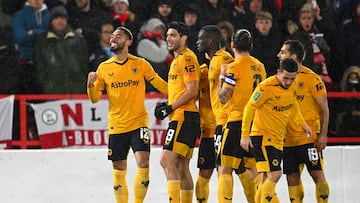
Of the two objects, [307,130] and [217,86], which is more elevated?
[217,86]

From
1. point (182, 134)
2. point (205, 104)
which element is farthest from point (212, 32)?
point (182, 134)

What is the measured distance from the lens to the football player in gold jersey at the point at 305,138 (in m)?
14.4

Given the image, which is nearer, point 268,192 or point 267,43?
point 268,192

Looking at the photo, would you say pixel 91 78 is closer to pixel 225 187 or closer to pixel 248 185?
pixel 225 187

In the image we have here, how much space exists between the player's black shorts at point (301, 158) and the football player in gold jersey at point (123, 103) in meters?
1.69

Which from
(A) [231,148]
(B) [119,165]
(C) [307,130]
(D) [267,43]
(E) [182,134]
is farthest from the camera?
(D) [267,43]

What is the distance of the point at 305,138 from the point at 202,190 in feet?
4.75

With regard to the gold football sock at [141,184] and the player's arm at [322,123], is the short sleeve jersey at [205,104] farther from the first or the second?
the player's arm at [322,123]

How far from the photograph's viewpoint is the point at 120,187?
587 inches

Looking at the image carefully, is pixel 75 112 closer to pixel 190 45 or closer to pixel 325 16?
pixel 190 45

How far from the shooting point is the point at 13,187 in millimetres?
16406

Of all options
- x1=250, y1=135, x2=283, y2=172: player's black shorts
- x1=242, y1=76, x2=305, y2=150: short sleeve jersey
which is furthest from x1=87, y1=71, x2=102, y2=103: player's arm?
x1=250, y1=135, x2=283, y2=172: player's black shorts

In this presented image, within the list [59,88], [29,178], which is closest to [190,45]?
[59,88]

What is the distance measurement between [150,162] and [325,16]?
13.3 ft
